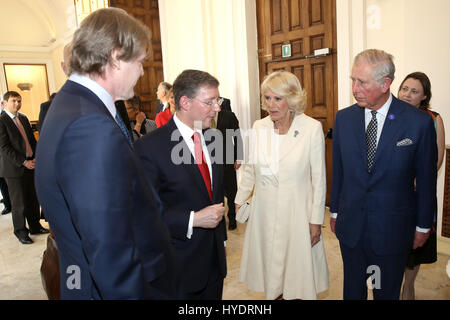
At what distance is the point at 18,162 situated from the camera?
14.3ft

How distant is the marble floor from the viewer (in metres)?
2.82

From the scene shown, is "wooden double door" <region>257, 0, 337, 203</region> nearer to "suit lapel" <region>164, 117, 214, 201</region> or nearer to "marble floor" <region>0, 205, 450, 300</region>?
"marble floor" <region>0, 205, 450, 300</region>

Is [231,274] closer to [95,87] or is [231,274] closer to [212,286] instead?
[212,286]

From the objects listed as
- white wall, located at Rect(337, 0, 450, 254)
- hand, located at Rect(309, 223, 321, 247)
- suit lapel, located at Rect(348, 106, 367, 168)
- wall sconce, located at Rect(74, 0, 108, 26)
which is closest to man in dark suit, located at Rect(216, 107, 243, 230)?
white wall, located at Rect(337, 0, 450, 254)

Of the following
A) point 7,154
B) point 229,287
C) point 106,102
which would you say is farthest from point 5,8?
point 106,102

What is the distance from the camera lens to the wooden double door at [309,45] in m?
4.36

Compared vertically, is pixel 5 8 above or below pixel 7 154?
above

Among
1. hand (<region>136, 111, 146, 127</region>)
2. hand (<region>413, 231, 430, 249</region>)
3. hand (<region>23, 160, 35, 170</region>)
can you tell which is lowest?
hand (<region>413, 231, 430, 249</region>)

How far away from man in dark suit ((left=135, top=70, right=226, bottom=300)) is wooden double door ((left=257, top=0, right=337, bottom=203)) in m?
3.06

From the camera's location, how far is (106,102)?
996 mm

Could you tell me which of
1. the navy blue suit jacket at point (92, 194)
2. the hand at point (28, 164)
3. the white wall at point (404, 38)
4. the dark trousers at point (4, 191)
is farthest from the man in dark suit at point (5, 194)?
the navy blue suit jacket at point (92, 194)

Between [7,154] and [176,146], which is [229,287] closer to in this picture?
[176,146]

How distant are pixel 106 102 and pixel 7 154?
4.09m
